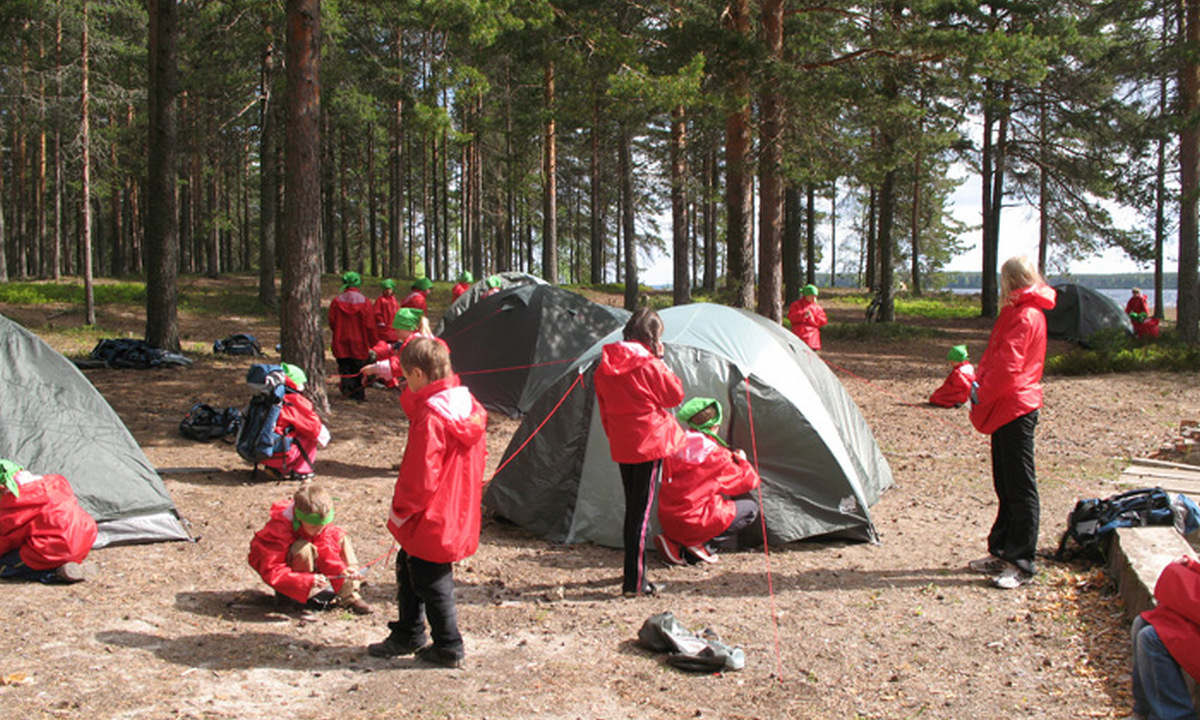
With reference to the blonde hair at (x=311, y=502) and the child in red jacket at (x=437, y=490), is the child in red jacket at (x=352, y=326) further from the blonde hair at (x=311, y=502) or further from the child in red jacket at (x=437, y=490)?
the child in red jacket at (x=437, y=490)

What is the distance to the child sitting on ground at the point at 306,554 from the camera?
471 centimetres

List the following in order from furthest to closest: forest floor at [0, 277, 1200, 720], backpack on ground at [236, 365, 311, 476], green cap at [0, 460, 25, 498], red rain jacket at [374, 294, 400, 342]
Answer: red rain jacket at [374, 294, 400, 342] → backpack on ground at [236, 365, 311, 476] → green cap at [0, 460, 25, 498] → forest floor at [0, 277, 1200, 720]

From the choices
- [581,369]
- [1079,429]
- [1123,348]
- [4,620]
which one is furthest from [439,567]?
[1123,348]

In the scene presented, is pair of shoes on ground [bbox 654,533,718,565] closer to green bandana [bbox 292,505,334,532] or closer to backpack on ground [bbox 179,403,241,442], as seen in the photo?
green bandana [bbox 292,505,334,532]

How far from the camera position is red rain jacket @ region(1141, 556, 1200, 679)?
3373 mm

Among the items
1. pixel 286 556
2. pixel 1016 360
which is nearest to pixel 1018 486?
pixel 1016 360

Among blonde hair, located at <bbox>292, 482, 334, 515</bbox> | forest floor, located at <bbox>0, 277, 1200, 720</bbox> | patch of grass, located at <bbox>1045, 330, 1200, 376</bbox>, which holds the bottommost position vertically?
forest floor, located at <bbox>0, 277, 1200, 720</bbox>

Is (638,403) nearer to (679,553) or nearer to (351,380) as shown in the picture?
(679,553)

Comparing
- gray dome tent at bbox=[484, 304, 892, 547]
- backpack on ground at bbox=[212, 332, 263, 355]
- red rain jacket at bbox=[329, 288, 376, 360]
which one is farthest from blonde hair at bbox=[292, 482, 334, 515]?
backpack on ground at bbox=[212, 332, 263, 355]

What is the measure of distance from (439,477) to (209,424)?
5.86 metres

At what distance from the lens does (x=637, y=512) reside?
5250mm

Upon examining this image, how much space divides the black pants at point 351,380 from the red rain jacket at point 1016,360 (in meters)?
8.22

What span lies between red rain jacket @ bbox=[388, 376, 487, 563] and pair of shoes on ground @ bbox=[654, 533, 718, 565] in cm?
221

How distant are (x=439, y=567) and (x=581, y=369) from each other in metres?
2.81
